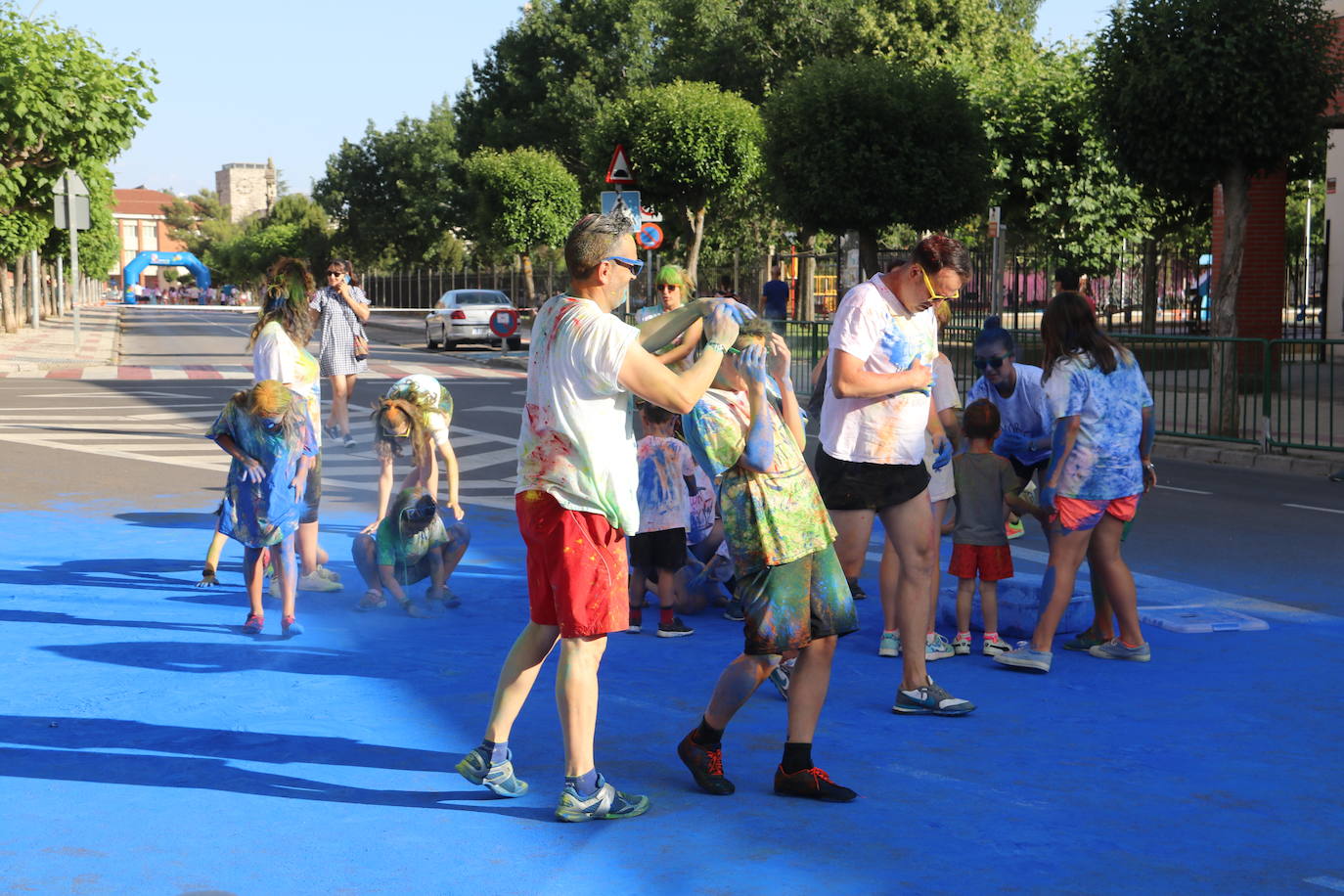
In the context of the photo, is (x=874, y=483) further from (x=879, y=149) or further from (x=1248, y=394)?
(x=879, y=149)

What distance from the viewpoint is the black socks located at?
15.1 feet

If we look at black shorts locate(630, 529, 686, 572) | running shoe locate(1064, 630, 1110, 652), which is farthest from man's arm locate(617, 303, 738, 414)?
running shoe locate(1064, 630, 1110, 652)

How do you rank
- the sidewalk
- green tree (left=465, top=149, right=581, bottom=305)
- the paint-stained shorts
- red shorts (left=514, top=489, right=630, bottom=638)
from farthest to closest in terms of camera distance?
green tree (left=465, top=149, right=581, bottom=305)
the sidewalk
the paint-stained shorts
red shorts (left=514, top=489, right=630, bottom=638)

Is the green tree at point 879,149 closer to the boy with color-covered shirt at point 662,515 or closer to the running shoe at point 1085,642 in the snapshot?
the boy with color-covered shirt at point 662,515

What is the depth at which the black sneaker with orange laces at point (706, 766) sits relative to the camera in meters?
4.66

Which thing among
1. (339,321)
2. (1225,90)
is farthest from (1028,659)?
(1225,90)

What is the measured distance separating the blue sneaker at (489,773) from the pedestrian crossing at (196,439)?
265 inches

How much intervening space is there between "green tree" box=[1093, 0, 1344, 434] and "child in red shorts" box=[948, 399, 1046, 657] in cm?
928

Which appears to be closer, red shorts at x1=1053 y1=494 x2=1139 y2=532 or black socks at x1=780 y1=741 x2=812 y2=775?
black socks at x1=780 y1=741 x2=812 y2=775

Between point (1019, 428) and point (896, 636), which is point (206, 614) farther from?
point (1019, 428)

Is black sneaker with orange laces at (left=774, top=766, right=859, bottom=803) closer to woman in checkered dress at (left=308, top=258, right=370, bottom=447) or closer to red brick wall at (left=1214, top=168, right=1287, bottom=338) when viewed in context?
woman in checkered dress at (left=308, top=258, right=370, bottom=447)

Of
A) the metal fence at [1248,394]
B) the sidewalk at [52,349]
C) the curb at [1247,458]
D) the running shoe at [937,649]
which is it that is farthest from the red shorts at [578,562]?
the sidewalk at [52,349]

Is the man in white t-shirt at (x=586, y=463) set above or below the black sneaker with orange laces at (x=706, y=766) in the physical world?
above

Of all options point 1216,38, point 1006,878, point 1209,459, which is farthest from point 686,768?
point 1216,38
